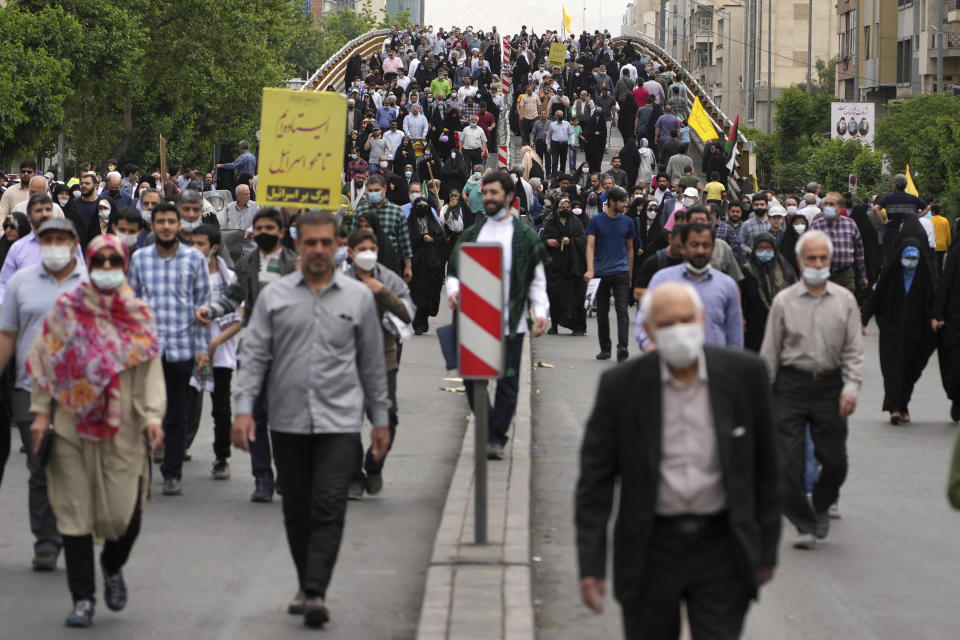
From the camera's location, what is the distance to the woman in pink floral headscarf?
23.1 ft

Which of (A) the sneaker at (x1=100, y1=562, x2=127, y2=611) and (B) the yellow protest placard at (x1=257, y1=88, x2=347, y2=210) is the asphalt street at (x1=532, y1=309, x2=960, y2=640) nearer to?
(A) the sneaker at (x1=100, y1=562, x2=127, y2=611)

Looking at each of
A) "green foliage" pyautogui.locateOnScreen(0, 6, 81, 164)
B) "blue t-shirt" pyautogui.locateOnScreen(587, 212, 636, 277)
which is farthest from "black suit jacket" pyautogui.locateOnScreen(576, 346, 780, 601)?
"green foliage" pyautogui.locateOnScreen(0, 6, 81, 164)

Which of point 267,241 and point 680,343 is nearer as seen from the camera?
point 680,343

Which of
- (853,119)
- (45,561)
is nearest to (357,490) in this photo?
(45,561)

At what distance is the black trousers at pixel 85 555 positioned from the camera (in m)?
7.04

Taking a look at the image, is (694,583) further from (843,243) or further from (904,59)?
(904,59)

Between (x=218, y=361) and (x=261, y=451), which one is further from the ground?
(x=218, y=361)

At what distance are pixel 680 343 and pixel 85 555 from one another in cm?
326

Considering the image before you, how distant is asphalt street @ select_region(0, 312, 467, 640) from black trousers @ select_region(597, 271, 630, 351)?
5.94m

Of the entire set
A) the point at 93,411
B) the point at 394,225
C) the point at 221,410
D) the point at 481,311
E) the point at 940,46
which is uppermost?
the point at 940,46

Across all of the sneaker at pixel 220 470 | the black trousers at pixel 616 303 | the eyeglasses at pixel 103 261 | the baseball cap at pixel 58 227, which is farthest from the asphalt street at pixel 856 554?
the black trousers at pixel 616 303

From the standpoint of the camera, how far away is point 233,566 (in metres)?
8.41

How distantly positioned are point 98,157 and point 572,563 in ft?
194

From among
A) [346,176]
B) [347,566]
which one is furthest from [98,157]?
[347,566]
